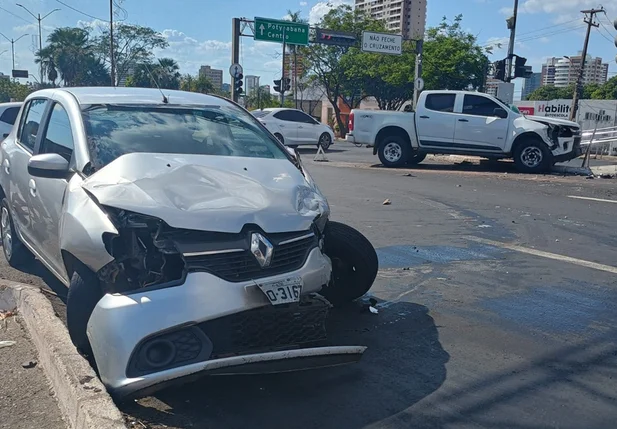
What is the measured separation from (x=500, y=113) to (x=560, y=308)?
11.7 metres

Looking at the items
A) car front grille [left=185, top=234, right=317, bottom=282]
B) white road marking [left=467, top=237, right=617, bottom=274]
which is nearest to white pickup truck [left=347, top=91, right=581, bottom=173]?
white road marking [left=467, top=237, right=617, bottom=274]

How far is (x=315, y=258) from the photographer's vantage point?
155 inches

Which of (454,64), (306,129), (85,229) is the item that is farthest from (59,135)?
(454,64)

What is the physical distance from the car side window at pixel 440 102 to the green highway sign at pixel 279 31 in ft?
51.4

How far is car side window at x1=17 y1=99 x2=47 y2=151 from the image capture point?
5.71 metres

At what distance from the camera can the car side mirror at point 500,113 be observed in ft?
52.9

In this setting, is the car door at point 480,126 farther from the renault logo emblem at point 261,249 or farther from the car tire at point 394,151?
the renault logo emblem at point 261,249

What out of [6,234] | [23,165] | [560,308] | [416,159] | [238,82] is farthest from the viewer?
[238,82]

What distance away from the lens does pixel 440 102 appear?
55.3ft

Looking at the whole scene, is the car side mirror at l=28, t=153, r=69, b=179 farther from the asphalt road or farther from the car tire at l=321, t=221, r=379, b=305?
the car tire at l=321, t=221, r=379, b=305

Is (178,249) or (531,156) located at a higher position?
(178,249)

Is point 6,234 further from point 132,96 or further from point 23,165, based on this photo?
point 132,96

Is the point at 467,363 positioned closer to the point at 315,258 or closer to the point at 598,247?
the point at 315,258

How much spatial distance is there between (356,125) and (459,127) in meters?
2.89
